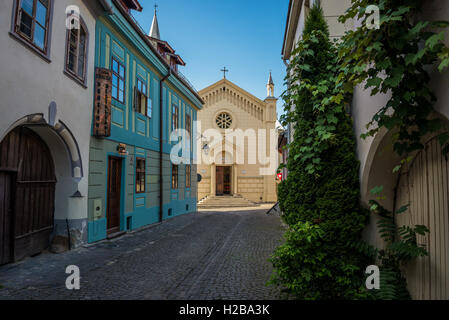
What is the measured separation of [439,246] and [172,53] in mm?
16300

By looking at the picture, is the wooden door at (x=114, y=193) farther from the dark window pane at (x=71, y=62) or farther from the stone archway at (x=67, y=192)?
the dark window pane at (x=71, y=62)

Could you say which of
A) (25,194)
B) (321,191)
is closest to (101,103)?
(25,194)

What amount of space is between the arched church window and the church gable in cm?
129

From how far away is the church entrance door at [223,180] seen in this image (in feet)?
96.0

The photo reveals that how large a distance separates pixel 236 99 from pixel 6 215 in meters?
25.7

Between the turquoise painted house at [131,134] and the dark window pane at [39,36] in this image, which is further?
the turquoise painted house at [131,134]

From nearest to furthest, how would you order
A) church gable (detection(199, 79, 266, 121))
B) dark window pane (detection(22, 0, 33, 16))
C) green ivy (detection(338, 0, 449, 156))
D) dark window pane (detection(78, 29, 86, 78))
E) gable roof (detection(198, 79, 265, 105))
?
green ivy (detection(338, 0, 449, 156)), dark window pane (detection(22, 0, 33, 16)), dark window pane (detection(78, 29, 86, 78)), gable roof (detection(198, 79, 265, 105)), church gable (detection(199, 79, 266, 121))

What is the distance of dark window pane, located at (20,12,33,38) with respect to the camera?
577 cm

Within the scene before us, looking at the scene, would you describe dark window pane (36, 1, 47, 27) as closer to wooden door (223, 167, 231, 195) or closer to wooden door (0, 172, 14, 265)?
wooden door (0, 172, 14, 265)

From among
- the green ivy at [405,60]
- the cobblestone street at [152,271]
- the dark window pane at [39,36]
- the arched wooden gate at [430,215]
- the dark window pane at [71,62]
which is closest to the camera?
the green ivy at [405,60]

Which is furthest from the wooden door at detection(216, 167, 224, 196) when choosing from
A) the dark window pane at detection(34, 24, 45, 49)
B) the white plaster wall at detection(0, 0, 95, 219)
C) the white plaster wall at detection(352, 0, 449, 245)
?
the white plaster wall at detection(352, 0, 449, 245)

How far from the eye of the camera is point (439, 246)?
3180 millimetres

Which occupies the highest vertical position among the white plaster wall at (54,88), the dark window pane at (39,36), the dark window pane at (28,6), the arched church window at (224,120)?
the arched church window at (224,120)

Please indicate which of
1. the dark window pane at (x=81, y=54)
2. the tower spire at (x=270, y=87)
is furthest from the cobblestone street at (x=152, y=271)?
the tower spire at (x=270, y=87)
